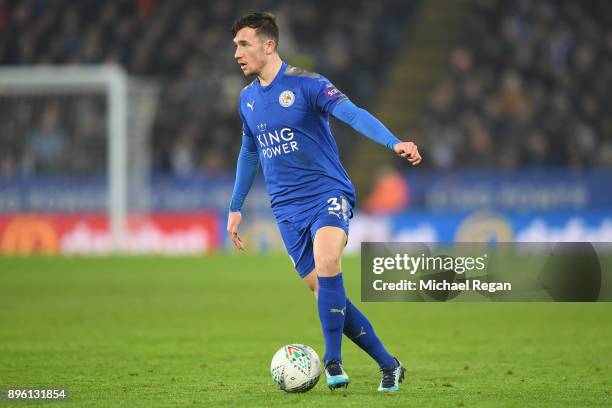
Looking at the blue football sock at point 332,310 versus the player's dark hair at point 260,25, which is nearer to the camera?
the blue football sock at point 332,310

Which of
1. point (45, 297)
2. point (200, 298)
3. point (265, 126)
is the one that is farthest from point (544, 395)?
point (45, 297)

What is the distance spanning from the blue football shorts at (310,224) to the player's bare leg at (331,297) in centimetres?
7

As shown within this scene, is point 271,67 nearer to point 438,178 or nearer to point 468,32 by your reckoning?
point 438,178

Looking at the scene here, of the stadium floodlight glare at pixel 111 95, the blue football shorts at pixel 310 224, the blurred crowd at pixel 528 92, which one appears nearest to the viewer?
the blue football shorts at pixel 310 224

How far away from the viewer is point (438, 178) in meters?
22.2

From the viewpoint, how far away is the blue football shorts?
20.5 feet

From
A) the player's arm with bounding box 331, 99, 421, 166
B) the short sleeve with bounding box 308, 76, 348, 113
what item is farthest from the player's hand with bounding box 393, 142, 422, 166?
the short sleeve with bounding box 308, 76, 348, 113

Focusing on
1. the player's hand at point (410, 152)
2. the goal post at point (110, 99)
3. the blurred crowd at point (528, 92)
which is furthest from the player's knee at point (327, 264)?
the blurred crowd at point (528, 92)

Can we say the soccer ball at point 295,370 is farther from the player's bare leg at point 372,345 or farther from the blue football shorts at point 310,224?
the blue football shorts at point 310,224

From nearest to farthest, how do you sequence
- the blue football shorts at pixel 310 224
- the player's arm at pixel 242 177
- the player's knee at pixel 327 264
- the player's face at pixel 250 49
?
the player's knee at pixel 327 264, the blue football shorts at pixel 310 224, the player's face at pixel 250 49, the player's arm at pixel 242 177

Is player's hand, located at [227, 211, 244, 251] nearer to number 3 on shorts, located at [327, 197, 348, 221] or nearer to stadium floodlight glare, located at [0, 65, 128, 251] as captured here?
number 3 on shorts, located at [327, 197, 348, 221]

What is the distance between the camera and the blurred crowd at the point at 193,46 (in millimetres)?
24641

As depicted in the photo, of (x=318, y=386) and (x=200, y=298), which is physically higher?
(x=200, y=298)

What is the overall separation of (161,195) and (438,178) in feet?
18.1
